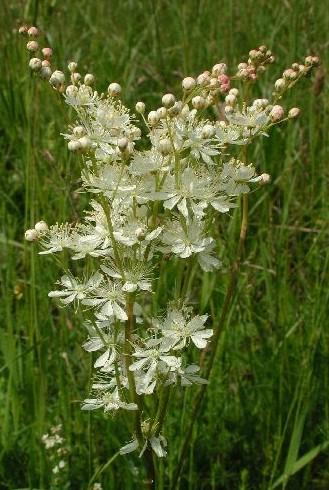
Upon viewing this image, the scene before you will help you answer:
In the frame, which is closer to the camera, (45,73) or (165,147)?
(165,147)

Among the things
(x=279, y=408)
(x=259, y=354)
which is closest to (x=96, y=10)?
(x=259, y=354)

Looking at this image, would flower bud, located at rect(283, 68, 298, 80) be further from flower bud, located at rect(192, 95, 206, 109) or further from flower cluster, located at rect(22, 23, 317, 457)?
flower bud, located at rect(192, 95, 206, 109)

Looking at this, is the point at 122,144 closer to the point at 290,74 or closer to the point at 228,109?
the point at 228,109

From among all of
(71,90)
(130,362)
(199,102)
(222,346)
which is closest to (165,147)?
(199,102)

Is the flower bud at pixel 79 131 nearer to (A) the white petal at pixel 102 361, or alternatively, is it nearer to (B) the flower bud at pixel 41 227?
(B) the flower bud at pixel 41 227

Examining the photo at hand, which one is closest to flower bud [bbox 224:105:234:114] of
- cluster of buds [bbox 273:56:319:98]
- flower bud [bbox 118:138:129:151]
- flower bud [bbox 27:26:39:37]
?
cluster of buds [bbox 273:56:319:98]

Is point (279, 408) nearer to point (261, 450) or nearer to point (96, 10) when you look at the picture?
point (261, 450)

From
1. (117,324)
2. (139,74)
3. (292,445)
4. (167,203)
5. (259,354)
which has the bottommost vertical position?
(292,445)

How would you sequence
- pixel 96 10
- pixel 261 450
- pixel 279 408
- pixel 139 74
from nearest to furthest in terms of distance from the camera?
1. pixel 279 408
2. pixel 261 450
3. pixel 139 74
4. pixel 96 10
